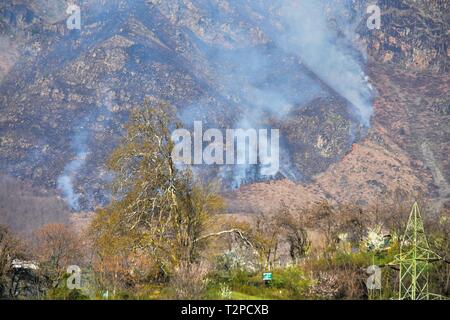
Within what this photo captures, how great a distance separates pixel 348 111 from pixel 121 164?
10247cm

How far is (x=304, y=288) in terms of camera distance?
29703 millimetres

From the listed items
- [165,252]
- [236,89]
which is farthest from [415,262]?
[236,89]

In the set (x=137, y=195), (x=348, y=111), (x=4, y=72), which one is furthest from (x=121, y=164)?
(x=4, y=72)

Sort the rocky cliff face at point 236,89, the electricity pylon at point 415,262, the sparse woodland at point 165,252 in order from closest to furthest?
1. the electricity pylon at point 415,262
2. the sparse woodland at point 165,252
3. the rocky cliff face at point 236,89

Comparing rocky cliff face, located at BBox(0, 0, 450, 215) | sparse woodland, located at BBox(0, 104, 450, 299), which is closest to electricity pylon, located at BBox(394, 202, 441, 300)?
sparse woodland, located at BBox(0, 104, 450, 299)

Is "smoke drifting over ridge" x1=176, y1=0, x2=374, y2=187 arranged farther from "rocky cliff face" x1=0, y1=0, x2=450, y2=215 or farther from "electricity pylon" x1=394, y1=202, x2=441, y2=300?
"electricity pylon" x1=394, y1=202, x2=441, y2=300

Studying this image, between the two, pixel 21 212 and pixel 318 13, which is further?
pixel 318 13

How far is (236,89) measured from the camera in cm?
13712

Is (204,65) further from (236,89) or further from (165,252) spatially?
(165,252)

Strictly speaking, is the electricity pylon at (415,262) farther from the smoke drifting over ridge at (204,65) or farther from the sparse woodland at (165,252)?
the smoke drifting over ridge at (204,65)

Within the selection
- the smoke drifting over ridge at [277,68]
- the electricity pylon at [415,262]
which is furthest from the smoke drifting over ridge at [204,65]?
the electricity pylon at [415,262]

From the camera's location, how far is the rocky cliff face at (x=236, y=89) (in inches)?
4476
